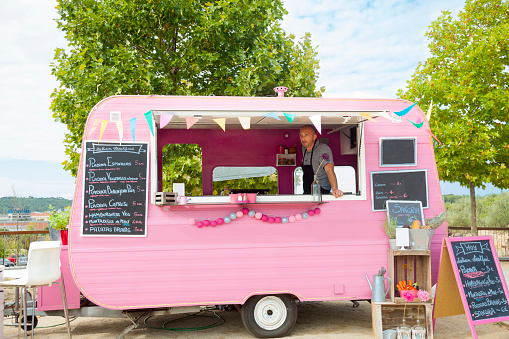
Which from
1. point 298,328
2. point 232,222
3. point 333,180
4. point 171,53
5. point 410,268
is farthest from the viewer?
point 171,53

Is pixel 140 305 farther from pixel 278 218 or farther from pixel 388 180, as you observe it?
pixel 388 180

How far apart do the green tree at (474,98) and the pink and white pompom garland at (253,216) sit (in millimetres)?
9008

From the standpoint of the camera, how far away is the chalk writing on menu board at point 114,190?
5.28m

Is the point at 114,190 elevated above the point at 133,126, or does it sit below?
below

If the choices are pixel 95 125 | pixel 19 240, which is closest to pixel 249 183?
pixel 95 125

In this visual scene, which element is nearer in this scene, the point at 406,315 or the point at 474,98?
the point at 406,315

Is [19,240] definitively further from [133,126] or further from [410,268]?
[410,268]

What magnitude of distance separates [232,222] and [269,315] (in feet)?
4.03

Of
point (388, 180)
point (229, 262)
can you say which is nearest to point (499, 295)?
point (388, 180)

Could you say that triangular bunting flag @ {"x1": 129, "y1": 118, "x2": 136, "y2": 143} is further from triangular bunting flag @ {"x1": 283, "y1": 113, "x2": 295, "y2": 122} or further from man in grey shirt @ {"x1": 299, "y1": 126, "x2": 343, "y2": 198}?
man in grey shirt @ {"x1": 299, "y1": 126, "x2": 343, "y2": 198}

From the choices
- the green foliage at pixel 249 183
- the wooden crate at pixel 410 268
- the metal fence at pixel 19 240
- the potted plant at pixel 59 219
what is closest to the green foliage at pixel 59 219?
the potted plant at pixel 59 219

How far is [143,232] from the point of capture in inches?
210

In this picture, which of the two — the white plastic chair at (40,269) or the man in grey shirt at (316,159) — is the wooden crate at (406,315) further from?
the white plastic chair at (40,269)

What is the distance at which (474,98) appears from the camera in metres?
13.1
